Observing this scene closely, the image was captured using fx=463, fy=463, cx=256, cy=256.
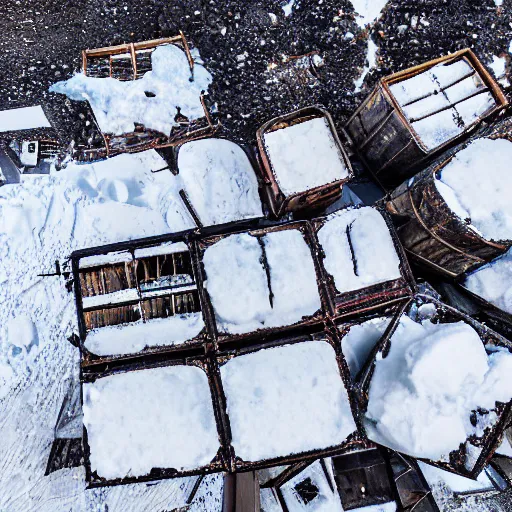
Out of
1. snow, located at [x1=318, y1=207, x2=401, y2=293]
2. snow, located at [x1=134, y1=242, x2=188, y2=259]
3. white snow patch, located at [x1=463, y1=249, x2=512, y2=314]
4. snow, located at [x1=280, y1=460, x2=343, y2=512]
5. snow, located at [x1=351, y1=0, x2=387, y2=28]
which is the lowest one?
snow, located at [x1=280, y1=460, x2=343, y2=512]

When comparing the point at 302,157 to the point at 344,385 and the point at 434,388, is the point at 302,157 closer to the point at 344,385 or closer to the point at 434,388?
the point at 344,385

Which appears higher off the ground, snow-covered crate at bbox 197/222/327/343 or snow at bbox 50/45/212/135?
snow at bbox 50/45/212/135

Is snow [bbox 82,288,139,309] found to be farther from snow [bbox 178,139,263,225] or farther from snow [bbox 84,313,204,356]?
snow [bbox 178,139,263,225]

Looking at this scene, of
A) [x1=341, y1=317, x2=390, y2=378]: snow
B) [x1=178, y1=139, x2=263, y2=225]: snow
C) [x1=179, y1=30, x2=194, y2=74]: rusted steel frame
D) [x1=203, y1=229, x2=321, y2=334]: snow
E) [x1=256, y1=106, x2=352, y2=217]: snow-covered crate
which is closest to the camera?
[x1=203, y1=229, x2=321, y2=334]: snow

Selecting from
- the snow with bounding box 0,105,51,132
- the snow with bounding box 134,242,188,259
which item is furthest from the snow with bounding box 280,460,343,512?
the snow with bounding box 0,105,51,132

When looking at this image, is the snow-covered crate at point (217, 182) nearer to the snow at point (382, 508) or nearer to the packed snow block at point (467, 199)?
the packed snow block at point (467, 199)

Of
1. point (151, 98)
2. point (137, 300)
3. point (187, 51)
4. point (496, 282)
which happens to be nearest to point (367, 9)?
point (187, 51)
